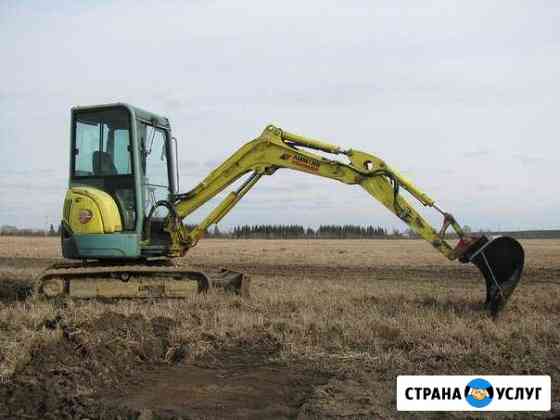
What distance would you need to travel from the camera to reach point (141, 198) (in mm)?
11250

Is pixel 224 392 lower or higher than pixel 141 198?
lower

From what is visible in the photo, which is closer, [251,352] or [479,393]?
[479,393]

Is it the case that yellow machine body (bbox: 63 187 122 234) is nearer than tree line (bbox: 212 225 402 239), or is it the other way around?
yellow machine body (bbox: 63 187 122 234)

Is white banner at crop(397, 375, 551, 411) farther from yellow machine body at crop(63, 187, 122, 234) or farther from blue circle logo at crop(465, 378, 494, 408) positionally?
yellow machine body at crop(63, 187, 122, 234)

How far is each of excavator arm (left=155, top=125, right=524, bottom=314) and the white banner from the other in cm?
357

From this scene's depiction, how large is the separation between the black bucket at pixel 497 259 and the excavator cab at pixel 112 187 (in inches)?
221

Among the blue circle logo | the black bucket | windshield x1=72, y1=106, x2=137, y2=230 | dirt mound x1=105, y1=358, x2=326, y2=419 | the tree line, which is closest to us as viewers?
dirt mound x1=105, y1=358, x2=326, y2=419

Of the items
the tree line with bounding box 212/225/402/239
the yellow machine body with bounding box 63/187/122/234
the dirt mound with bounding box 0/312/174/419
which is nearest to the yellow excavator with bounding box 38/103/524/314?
the yellow machine body with bounding box 63/187/122/234

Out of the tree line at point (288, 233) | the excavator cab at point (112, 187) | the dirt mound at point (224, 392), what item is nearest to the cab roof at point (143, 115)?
the excavator cab at point (112, 187)

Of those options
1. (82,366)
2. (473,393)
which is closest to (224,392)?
(82,366)

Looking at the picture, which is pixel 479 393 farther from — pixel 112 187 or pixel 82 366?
pixel 112 187

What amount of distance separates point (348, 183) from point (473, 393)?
5.46 meters

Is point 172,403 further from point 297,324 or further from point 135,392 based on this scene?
point 297,324

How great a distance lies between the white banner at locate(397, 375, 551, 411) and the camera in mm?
5723
